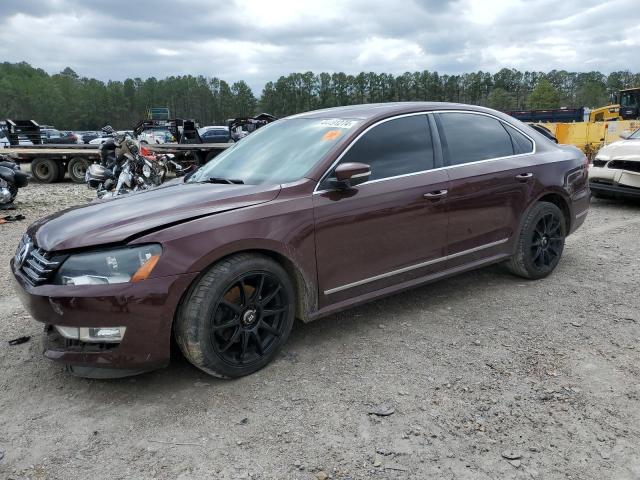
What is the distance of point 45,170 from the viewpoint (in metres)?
14.6

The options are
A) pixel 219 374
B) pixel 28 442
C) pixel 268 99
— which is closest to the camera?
pixel 28 442

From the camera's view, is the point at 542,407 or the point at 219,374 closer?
the point at 542,407

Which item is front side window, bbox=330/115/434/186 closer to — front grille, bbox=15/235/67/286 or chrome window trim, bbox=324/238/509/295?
chrome window trim, bbox=324/238/509/295

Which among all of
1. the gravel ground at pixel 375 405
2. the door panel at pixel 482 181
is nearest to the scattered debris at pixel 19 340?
the gravel ground at pixel 375 405

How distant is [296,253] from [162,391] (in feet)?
3.75

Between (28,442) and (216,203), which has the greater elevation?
(216,203)

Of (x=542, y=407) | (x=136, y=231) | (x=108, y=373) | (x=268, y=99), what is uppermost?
(x=268, y=99)

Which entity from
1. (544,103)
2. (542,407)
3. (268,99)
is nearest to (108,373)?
(542,407)

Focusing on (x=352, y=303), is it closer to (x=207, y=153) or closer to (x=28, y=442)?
(x=28, y=442)

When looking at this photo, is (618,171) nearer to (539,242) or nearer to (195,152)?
(539,242)

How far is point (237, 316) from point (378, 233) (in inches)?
44.9

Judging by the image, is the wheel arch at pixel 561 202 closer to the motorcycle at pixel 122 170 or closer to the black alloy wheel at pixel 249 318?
the black alloy wheel at pixel 249 318

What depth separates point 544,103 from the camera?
79625 mm

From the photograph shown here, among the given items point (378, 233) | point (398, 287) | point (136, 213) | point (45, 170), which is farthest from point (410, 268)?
point (45, 170)
